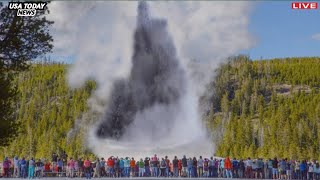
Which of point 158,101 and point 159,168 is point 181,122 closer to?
point 158,101

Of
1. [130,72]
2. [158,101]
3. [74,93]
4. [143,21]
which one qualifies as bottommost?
[158,101]

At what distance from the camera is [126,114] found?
51.9 m

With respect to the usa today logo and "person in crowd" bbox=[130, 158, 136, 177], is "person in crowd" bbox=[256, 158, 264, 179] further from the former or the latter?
the usa today logo

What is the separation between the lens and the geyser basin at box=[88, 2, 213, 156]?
148ft

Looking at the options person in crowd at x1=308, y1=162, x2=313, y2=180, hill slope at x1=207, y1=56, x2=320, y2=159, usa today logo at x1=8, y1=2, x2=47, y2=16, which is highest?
hill slope at x1=207, y1=56, x2=320, y2=159

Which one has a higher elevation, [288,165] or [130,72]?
[130,72]

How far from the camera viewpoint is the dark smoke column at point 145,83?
2003 inches

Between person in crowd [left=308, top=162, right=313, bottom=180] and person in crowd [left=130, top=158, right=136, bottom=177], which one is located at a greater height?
person in crowd [left=130, top=158, right=136, bottom=177]

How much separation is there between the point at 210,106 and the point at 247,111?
13.9 metres

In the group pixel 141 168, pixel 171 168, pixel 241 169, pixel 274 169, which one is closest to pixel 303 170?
pixel 274 169

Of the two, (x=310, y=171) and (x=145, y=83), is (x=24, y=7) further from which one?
(x=145, y=83)

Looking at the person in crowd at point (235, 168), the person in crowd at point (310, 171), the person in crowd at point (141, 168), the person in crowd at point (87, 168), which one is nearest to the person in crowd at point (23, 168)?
the person in crowd at point (87, 168)

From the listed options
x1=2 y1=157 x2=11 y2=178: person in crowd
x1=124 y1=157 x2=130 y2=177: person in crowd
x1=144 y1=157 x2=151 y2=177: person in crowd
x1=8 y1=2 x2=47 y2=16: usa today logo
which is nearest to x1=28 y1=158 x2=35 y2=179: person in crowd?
x1=2 y1=157 x2=11 y2=178: person in crowd

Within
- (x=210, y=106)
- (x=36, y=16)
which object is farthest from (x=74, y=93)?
(x=36, y=16)
